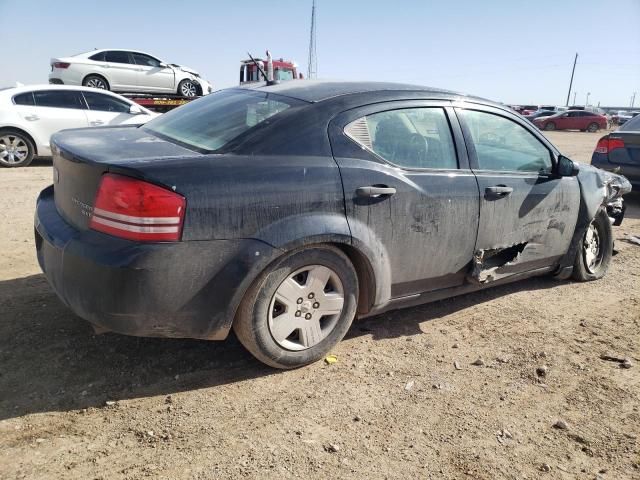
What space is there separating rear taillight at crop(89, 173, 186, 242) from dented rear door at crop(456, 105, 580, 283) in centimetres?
206

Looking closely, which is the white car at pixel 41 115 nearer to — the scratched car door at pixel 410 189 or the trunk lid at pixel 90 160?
the trunk lid at pixel 90 160

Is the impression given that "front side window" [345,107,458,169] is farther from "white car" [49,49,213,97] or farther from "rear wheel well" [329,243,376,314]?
"white car" [49,49,213,97]

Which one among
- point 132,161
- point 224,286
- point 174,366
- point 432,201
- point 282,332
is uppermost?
point 132,161

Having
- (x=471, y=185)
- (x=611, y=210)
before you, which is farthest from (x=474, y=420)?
(x=611, y=210)

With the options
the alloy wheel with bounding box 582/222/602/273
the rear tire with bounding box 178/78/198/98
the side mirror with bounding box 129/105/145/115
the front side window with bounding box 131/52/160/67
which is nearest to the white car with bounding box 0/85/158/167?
the side mirror with bounding box 129/105/145/115

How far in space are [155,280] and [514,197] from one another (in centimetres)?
252

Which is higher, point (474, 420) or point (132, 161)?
point (132, 161)

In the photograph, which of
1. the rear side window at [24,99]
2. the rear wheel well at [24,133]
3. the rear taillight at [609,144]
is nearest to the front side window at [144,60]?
the rear side window at [24,99]

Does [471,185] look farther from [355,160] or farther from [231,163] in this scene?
[231,163]

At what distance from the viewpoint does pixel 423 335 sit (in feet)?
11.5

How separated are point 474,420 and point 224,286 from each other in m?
1.44

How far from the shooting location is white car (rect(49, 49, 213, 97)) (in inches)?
516

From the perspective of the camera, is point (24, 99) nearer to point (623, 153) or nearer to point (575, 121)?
point (623, 153)

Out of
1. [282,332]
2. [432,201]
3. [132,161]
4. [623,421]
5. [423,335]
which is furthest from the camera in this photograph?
[423,335]
